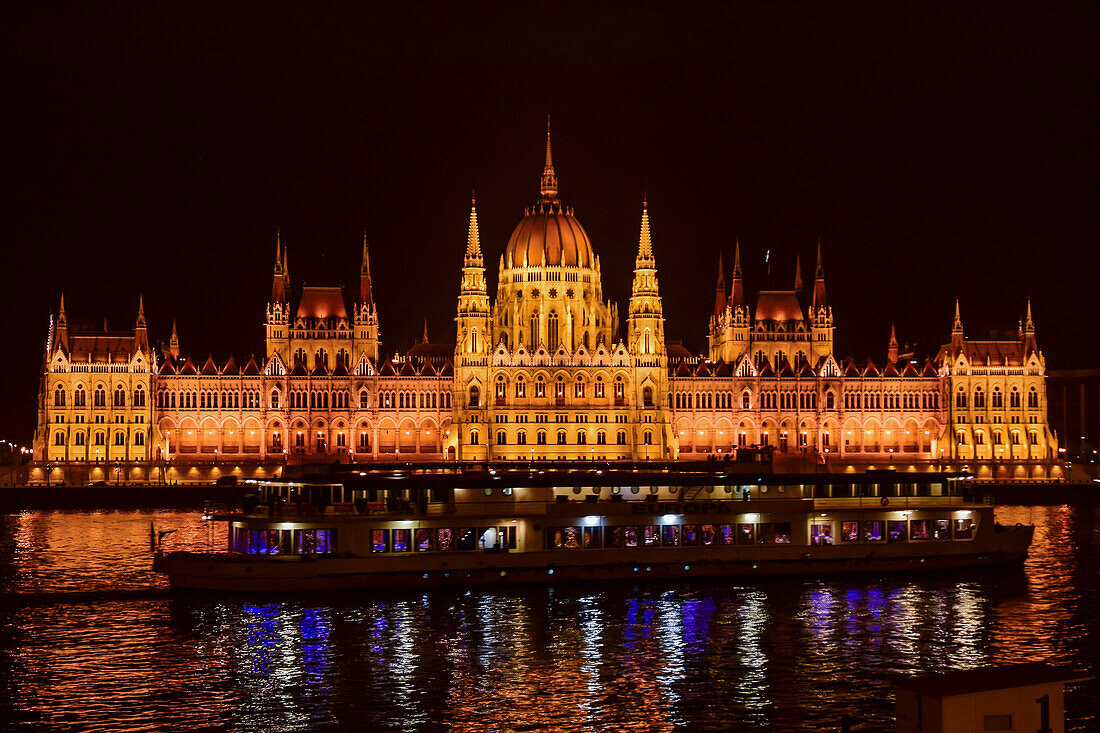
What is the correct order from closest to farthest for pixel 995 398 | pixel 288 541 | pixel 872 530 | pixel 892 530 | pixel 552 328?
pixel 288 541 → pixel 872 530 → pixel 892 530 → pixel 995 398 → pixel 552 328

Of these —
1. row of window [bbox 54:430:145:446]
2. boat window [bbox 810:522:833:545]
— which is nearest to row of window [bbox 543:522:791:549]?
boat window [bbox 810:522:833:545]

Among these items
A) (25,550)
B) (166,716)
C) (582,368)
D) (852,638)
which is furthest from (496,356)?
(166,716)

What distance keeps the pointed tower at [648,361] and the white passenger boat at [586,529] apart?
6801cm

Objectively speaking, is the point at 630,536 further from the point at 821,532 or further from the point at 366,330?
the point at 366,330

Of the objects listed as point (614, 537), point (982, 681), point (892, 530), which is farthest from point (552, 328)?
point (982, 681)

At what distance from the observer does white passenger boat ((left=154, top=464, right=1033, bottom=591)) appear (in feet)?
193

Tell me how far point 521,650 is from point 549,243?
104 metres

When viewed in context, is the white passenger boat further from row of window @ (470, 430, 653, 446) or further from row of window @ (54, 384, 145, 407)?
row of window @ (54, 384, 145, 407)

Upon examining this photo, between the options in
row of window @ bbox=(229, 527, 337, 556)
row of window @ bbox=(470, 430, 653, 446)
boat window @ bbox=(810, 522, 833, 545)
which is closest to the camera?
row of window @ bbox=(229, 527, 337, 556)

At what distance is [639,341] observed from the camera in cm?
13988

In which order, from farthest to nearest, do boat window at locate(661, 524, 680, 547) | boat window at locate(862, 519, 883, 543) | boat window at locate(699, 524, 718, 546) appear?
boat window at locate(862, 519, 883, 543), boat window at locate(699, 524, 718, 546), boat window at locate(661, 524, 680, 547)

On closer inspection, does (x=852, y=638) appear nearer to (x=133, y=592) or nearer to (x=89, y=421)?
(x=133, y=592)

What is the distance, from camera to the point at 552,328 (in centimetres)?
14738

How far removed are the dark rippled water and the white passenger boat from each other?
4.20 feet
